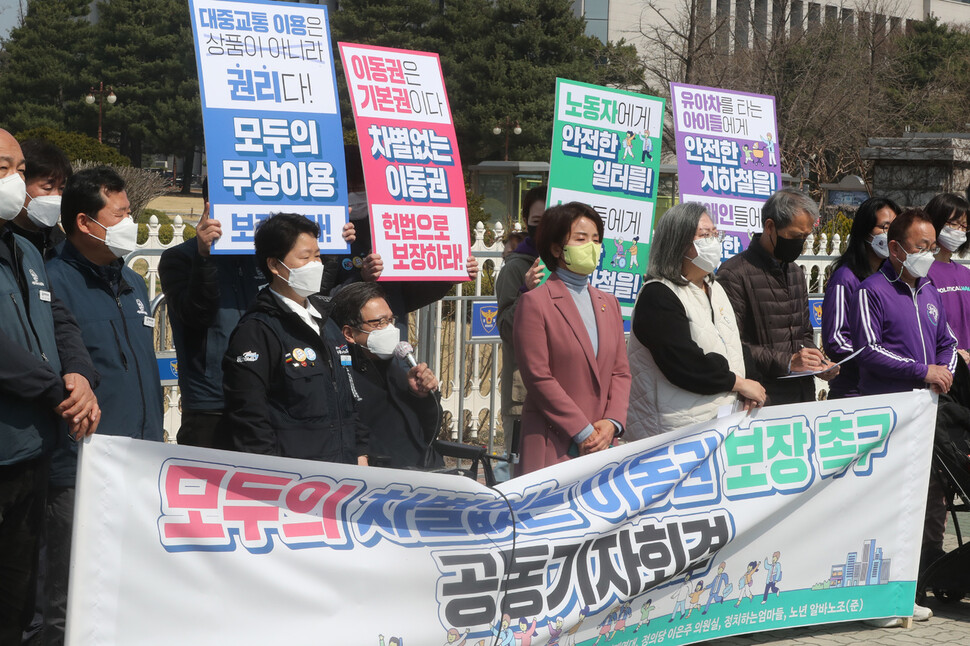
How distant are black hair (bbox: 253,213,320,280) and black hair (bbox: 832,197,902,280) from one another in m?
3.28

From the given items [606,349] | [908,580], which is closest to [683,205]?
[606,349]

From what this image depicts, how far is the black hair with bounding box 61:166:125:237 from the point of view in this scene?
4121 mm

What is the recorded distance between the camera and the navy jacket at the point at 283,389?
12.7 ft

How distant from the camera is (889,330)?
5.63 metres

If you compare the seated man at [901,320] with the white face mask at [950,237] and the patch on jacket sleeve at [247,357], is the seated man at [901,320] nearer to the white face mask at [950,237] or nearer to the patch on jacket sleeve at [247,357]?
the white face mask at [950,237]

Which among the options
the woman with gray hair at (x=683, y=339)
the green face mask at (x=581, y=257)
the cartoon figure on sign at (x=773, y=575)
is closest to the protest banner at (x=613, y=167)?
the woman with gray hair at (x=683, y=339)

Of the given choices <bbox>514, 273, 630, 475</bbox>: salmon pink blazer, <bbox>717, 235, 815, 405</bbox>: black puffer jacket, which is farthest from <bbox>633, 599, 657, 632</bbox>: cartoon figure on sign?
<bbox>717, 235, 815, 405</bbox>: black puffer jacket

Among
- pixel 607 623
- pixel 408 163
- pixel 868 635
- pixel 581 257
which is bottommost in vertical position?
pixel 868 635

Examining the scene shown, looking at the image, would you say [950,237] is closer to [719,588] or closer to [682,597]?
[719,588]

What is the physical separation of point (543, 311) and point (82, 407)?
1959 millimetres

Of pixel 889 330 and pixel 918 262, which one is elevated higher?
pixel 918 262

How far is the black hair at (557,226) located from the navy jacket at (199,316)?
1330 mm

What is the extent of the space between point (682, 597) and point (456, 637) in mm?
1152

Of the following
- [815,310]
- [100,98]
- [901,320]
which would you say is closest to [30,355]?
[901,320]
